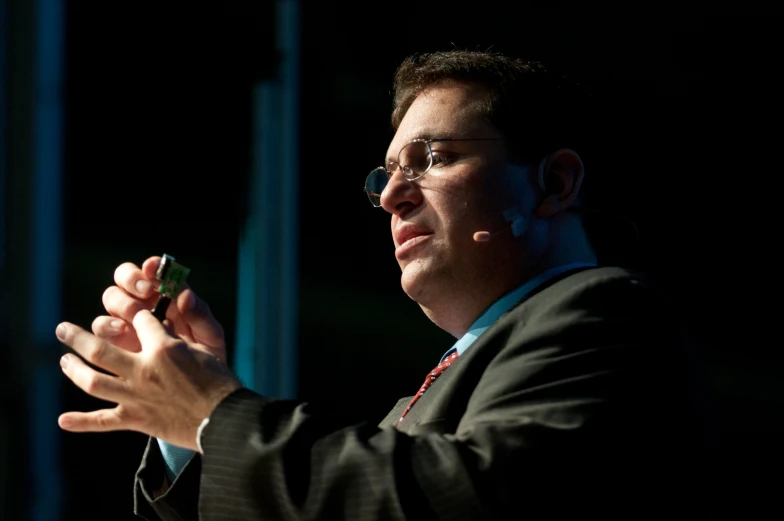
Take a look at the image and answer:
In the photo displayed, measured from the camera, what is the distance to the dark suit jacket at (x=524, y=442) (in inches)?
45.8

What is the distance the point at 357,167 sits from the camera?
3.51 m

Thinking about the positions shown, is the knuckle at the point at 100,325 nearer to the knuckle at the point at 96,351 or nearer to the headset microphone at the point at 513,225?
the knuckle at the point at 96,351

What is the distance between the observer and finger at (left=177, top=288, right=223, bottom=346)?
1445 millimetres

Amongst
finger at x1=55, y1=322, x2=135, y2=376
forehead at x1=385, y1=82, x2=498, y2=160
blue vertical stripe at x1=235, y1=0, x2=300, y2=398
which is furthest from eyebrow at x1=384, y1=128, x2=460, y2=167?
blue vertical stripe at x1=235, y1=0, x2=300, y2=398

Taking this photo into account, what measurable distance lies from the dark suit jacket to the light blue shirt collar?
1.08ft

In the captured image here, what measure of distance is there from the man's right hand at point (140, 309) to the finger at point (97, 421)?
14cm

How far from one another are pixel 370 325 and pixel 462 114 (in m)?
1.74

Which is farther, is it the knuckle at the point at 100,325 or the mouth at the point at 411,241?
the mouth at the point at 411,241

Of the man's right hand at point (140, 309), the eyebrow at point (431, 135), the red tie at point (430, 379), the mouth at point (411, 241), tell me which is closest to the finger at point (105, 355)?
the man's right hand at point (140, 309)

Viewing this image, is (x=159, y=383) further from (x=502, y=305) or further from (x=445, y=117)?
(x=445, y=117)

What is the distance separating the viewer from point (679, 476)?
1.30m

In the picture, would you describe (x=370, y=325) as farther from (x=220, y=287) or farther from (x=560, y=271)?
(x=560, y=271)

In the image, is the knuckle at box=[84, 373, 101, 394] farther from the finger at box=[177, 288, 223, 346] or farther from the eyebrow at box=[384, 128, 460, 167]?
the eyebrow at box=[384, 128, 460, 167]

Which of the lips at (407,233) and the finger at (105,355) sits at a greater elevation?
the lips at (407,233)
